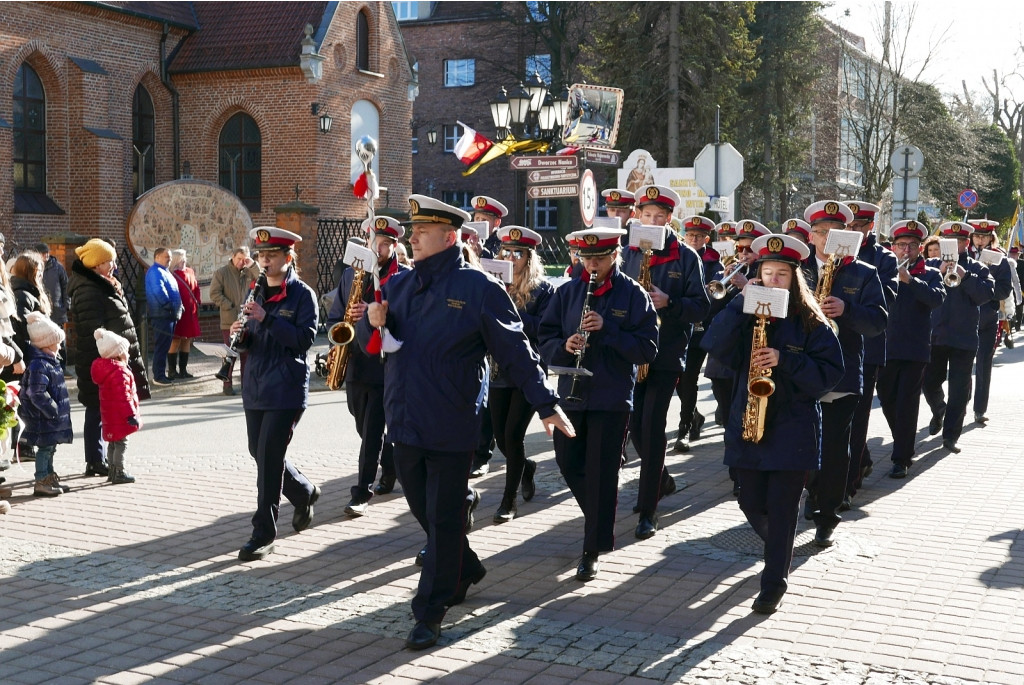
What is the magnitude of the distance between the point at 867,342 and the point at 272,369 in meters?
4.43

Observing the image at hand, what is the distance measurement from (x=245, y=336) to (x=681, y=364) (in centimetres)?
289

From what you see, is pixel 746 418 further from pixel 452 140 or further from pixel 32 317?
pixel 452 140

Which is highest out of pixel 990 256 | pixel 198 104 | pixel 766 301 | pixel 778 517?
pixel 198 104

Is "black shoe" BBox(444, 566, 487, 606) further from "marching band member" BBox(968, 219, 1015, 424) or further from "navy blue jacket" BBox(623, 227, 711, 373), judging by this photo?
"marching band member" BBox(968, 219, 1015, 424)

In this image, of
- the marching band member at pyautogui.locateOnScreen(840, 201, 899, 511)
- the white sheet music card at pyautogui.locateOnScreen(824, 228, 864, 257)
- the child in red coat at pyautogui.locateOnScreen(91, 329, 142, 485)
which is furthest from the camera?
the child in red coat at pyautogui.locateOnScreen(91, 329, 142, 485)

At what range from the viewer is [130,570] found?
697 cm

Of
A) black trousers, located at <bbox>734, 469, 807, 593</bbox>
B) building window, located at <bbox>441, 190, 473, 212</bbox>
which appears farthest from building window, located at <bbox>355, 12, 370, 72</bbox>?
black trousers, located at <bbox>734, 469, 807, 593</bbox>

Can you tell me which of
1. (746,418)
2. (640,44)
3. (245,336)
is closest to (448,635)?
(746,418)

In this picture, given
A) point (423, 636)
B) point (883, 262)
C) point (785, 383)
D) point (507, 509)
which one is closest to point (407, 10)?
point (883, 262)

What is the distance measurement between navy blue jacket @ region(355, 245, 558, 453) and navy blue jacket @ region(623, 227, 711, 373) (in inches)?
100

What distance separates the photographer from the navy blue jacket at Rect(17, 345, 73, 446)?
913cm

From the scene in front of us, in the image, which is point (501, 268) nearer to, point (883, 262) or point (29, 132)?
point (883, 262)

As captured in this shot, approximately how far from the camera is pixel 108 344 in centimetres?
944

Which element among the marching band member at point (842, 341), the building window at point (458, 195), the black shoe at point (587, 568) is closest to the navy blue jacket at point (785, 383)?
the black shoe at point (587, 568)
